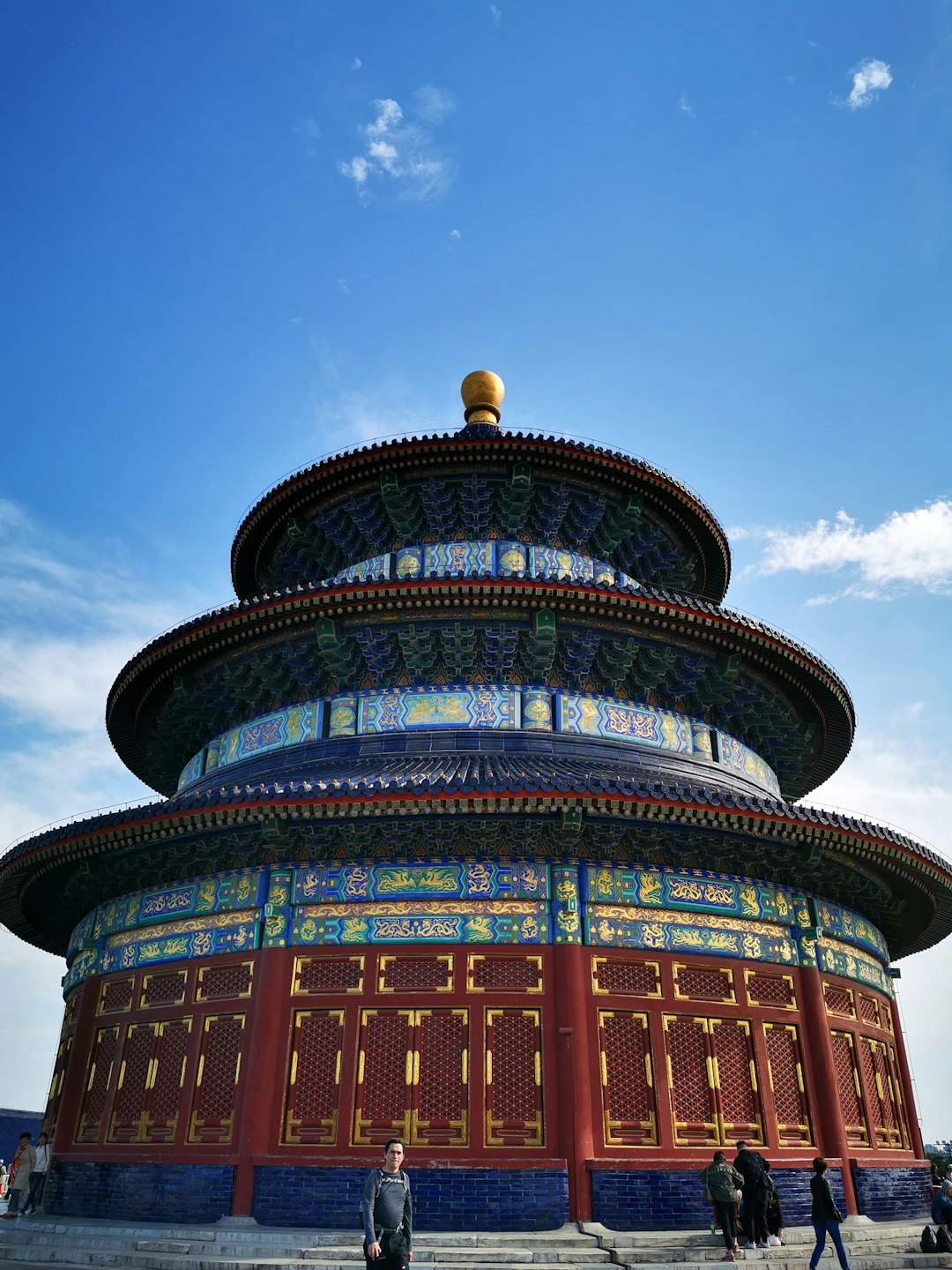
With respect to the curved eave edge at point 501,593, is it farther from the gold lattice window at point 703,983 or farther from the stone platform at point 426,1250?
the stone platform at point 426,1250

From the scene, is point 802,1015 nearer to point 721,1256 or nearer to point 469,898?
point 721,1256

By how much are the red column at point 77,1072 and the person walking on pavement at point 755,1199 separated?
9926 millimetres

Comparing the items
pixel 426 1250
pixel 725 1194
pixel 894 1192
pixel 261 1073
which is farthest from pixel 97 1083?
pixel 894 1192

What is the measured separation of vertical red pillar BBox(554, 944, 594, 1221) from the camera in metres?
12.9

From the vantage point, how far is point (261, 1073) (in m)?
13.7

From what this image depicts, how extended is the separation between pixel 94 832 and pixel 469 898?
5622 millimetres

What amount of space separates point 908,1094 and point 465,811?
9.86 meters

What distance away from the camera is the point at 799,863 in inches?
625

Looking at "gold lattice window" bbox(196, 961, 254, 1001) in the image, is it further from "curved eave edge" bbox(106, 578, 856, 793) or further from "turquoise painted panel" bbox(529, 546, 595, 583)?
"turquoise painted panel" bbox(529, 546, 595, 583)

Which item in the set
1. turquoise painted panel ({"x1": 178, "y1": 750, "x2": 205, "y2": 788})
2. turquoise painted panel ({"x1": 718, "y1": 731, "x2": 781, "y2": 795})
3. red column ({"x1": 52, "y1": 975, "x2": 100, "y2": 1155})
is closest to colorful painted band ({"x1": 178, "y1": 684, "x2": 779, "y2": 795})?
turquoise painted panel ({"x1": 718, "y1": 731, "x2": 781, "y2": 795})

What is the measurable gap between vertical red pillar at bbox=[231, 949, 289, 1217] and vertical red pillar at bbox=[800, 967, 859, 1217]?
7612 millimetres

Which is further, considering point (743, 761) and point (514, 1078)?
point (743, 761)

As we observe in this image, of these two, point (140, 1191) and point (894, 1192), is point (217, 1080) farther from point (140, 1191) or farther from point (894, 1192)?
point (894, 1192)

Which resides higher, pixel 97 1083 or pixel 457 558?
pixel 457 558
